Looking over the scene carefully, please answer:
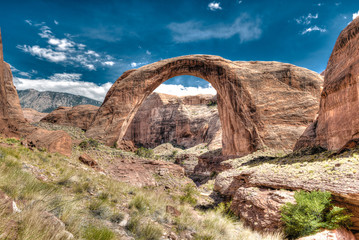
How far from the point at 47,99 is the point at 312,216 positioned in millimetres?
140247

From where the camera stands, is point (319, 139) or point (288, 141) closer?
point (319, 139)

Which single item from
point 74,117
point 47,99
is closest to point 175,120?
point 74,117

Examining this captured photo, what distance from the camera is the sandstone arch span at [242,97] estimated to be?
51.2 ft

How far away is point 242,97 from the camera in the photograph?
1727 cm

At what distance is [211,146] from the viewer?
31.2 metres

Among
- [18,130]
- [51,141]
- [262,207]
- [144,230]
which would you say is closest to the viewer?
[144,230]

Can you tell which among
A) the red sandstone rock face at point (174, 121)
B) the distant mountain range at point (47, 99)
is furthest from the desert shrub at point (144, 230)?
the distant mountain range at point (47, 99)

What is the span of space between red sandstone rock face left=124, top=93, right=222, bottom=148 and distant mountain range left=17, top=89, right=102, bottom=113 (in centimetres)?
8098

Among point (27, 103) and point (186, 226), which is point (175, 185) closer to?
point (186, 226)

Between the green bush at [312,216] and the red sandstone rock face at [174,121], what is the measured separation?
33.2 metres

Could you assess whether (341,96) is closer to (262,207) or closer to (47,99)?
(262,207)

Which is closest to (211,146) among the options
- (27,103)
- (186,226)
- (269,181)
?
(269,181)

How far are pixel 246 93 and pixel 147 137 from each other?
35.9 metres

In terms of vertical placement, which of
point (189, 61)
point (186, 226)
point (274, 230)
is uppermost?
point (189, 61)
